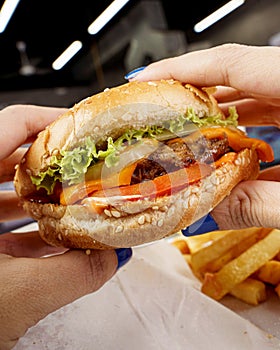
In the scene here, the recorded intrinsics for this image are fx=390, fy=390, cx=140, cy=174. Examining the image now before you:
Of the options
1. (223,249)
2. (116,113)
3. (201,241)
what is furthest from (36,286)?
(201,241)

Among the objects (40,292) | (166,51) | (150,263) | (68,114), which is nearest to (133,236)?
(40,292)

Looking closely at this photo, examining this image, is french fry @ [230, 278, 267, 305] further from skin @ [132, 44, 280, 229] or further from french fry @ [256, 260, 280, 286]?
skin @ [132, 44, 280, 229]

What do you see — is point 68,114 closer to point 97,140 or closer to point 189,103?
point 97,140

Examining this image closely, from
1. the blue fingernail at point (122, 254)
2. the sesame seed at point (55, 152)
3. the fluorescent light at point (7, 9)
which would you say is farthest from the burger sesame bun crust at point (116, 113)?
the fluorescent light at point (7, 9)

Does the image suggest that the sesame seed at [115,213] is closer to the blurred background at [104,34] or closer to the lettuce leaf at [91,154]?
the lettuce leaf at [91,154]

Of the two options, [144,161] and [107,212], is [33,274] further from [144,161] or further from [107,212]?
[144,161]
